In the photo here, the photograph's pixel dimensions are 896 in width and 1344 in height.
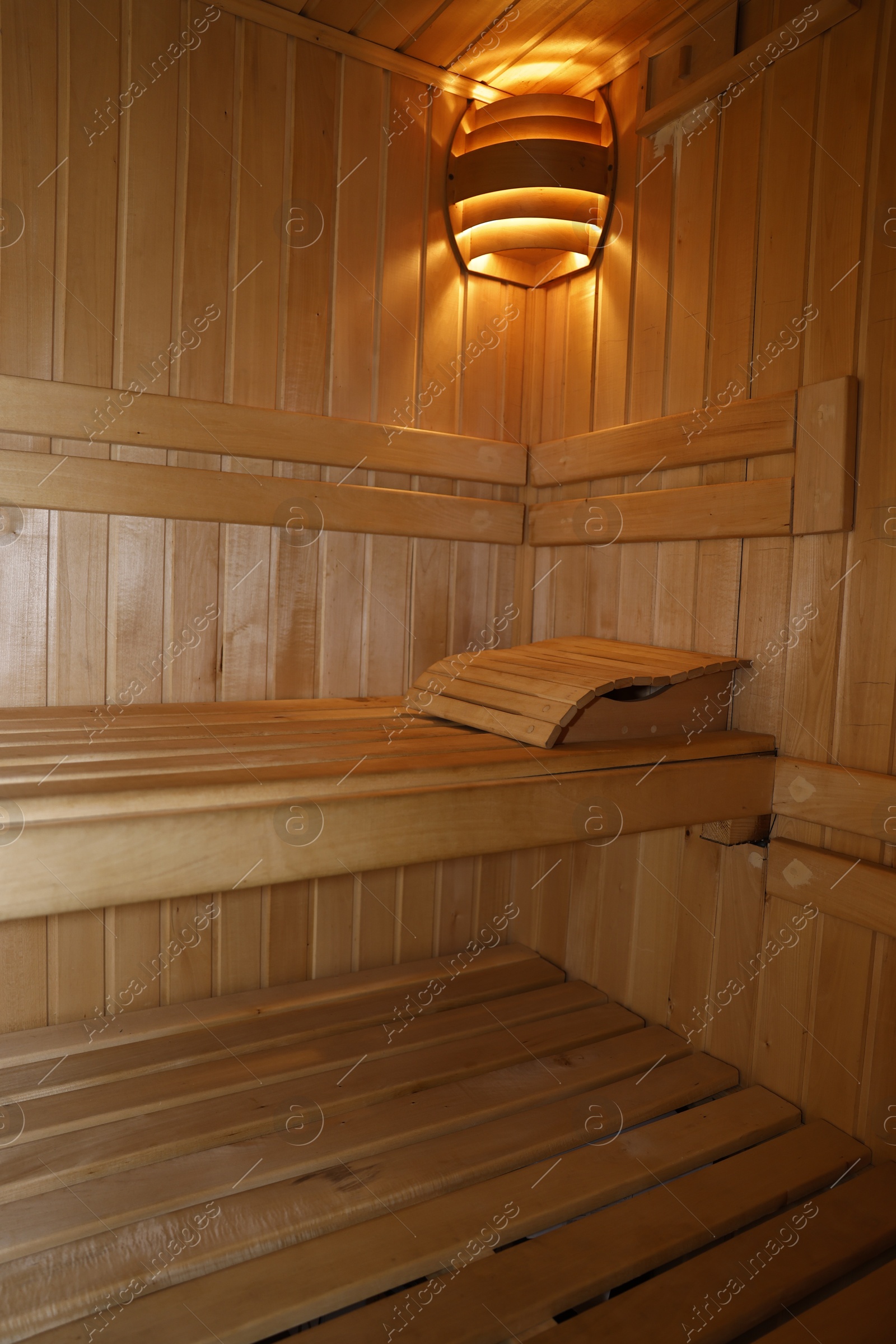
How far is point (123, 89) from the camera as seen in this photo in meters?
1.88

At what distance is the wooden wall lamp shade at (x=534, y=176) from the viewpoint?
216 centimetres

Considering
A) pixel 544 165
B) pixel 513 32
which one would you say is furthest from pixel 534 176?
pixel 513 32

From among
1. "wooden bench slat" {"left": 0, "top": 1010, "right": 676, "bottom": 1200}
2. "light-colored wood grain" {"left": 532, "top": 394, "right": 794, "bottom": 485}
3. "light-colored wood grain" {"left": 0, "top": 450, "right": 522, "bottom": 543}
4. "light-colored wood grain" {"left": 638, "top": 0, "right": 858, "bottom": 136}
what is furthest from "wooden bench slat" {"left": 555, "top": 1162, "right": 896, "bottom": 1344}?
"light-colored wood grain" {"left": 638, "top": 0, "right": 858, "bottom": 136}

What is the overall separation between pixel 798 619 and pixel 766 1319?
1.15m

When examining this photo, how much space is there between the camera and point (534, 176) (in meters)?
2.16

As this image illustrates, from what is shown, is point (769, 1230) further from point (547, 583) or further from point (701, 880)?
point (547, 583)

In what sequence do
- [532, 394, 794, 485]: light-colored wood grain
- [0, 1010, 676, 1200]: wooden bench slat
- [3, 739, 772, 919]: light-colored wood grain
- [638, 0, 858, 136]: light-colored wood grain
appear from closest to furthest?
[3, 739, 772, 919]: light-colored wood grain → [0, 1010, 676, 1200]: wooden bench slat → [638, 0, 858, 136]: light-colored wood grain → [532, 394, 794, 485]: light-colored wood grain

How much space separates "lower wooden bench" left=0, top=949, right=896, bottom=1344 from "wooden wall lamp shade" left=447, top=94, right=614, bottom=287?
76.0 inches

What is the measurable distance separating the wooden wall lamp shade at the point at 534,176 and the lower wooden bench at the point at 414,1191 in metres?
1.93

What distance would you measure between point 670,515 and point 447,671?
62 cm

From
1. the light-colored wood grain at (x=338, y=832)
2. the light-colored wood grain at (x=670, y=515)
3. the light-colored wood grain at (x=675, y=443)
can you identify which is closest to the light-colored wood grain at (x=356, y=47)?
the light-colored wood grain at (x=675, y=443)

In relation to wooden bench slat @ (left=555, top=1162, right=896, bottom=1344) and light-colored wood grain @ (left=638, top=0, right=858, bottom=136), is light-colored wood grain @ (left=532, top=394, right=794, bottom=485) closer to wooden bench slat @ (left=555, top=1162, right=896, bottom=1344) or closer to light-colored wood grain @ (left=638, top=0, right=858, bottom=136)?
light-colored wood grain @ (left=638, top=0, right=858, bottom=136)

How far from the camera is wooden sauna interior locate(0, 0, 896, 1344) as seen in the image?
4.16ft

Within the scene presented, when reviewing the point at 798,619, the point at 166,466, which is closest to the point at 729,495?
the point at 798,619
